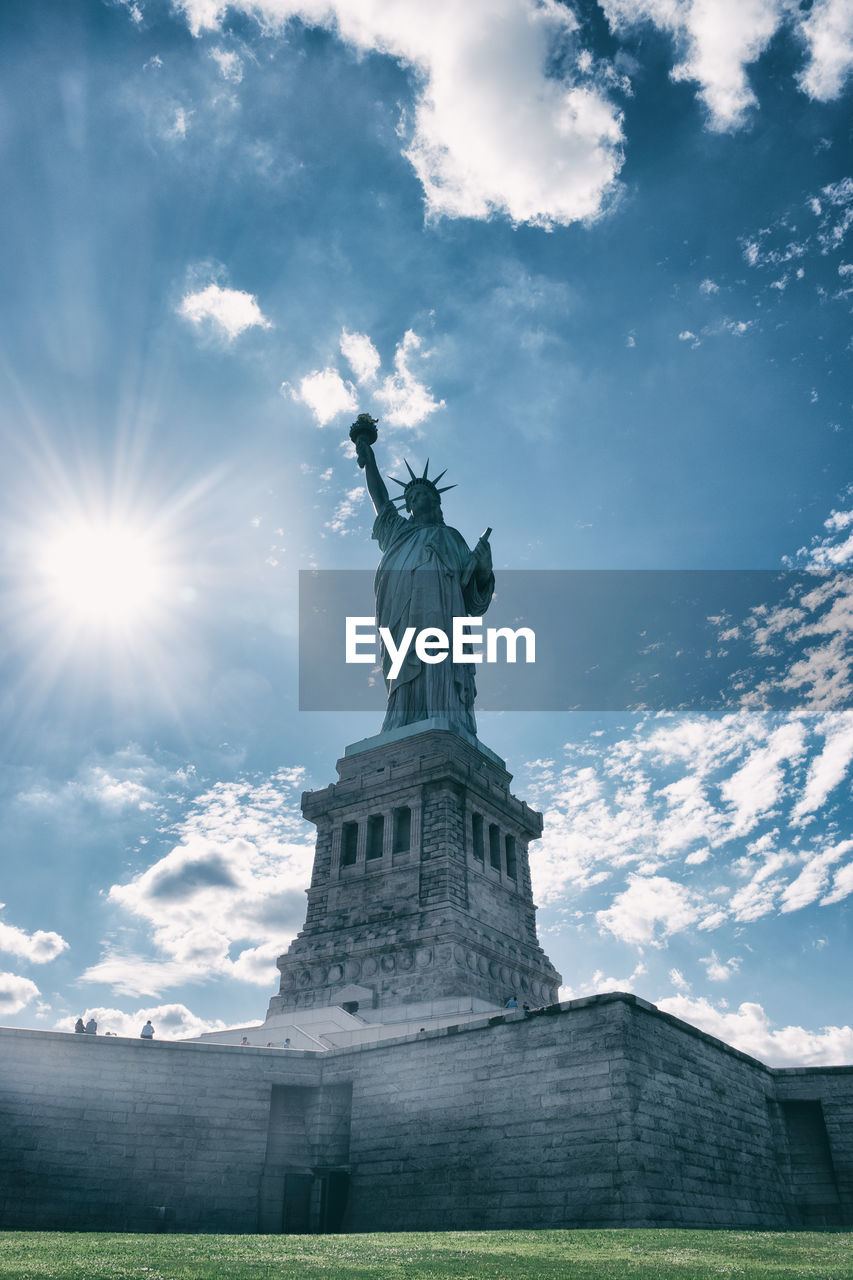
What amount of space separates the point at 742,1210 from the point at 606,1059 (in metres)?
5.15

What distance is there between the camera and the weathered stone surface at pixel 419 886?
2831 centimetres

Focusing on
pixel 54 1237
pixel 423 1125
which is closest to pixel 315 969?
pixel 423 1125

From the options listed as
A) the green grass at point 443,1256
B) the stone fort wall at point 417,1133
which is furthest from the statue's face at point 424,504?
the green grass at point 443,1256

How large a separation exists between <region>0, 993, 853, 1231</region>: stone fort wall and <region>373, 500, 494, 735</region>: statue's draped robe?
56.7 feet

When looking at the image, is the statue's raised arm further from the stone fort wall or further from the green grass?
the green grass

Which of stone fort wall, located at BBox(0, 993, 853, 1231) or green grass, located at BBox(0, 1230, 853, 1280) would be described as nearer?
green grass, located at BBox(0, 1230, 853, 1280)

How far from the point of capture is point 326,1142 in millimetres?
19641

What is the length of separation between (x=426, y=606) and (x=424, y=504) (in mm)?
6919

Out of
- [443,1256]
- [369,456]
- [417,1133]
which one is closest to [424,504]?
[369,456]

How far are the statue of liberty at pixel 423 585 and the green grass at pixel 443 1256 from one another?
23080mm

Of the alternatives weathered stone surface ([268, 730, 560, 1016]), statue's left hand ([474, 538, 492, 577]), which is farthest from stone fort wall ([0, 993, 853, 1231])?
statue's left hand ([474, 538, 492, 577])

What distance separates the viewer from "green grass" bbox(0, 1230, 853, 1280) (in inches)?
332

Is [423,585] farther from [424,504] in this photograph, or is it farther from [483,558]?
[424,504]

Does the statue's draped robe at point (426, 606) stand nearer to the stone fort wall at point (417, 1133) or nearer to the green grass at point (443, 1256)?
the stone fort wall at point (417, 1133)
